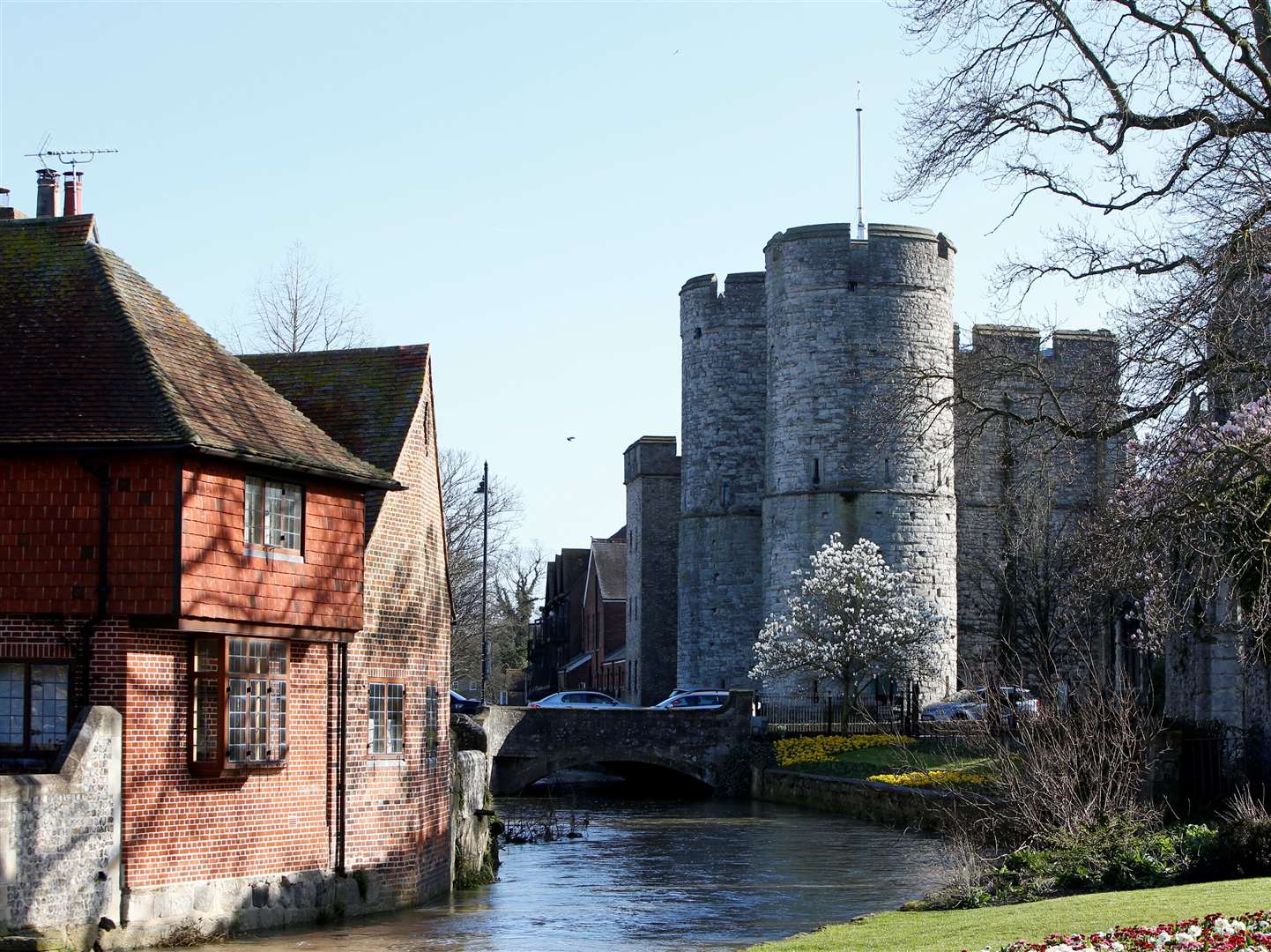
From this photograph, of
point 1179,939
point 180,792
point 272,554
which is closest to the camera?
point 1179,939

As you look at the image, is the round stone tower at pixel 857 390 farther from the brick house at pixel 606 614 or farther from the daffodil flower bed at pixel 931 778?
the brick house at pixel 606 614

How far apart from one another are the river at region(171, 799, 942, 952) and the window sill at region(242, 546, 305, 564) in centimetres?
458

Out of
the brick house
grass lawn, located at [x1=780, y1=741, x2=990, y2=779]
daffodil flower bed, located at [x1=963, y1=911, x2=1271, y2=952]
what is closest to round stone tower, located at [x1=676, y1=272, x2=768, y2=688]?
grass lawn, located at [x1=780, y1=741, x2=990, y2=779]

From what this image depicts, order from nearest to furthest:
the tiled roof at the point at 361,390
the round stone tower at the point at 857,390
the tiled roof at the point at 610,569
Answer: the tiled roof at the point at 361,390 < the round stone tower at the point at 857,390 < the tiled roof at the point at 610,569

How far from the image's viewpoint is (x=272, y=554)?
70.7ft

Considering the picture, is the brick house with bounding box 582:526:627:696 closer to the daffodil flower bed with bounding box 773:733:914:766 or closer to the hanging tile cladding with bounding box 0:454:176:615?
the daffodil flower bed with bounding box 773:733:914:766

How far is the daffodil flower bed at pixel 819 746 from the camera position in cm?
4862

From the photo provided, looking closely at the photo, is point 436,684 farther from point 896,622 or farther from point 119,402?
point 896,622

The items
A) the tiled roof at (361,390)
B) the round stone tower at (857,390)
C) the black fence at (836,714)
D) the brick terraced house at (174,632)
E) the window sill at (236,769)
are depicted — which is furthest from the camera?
the round stone tower at (857,390)

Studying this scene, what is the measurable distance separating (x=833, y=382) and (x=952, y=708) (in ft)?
38.5

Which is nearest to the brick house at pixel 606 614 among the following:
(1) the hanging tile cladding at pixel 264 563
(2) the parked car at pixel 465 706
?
(2) the parked car at pixel 465 706

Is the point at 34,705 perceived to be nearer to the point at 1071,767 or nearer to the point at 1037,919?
the point at 1037,919

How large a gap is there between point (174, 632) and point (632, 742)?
3169 centimetres

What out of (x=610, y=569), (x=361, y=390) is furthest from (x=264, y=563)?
(x=610, y=569)
